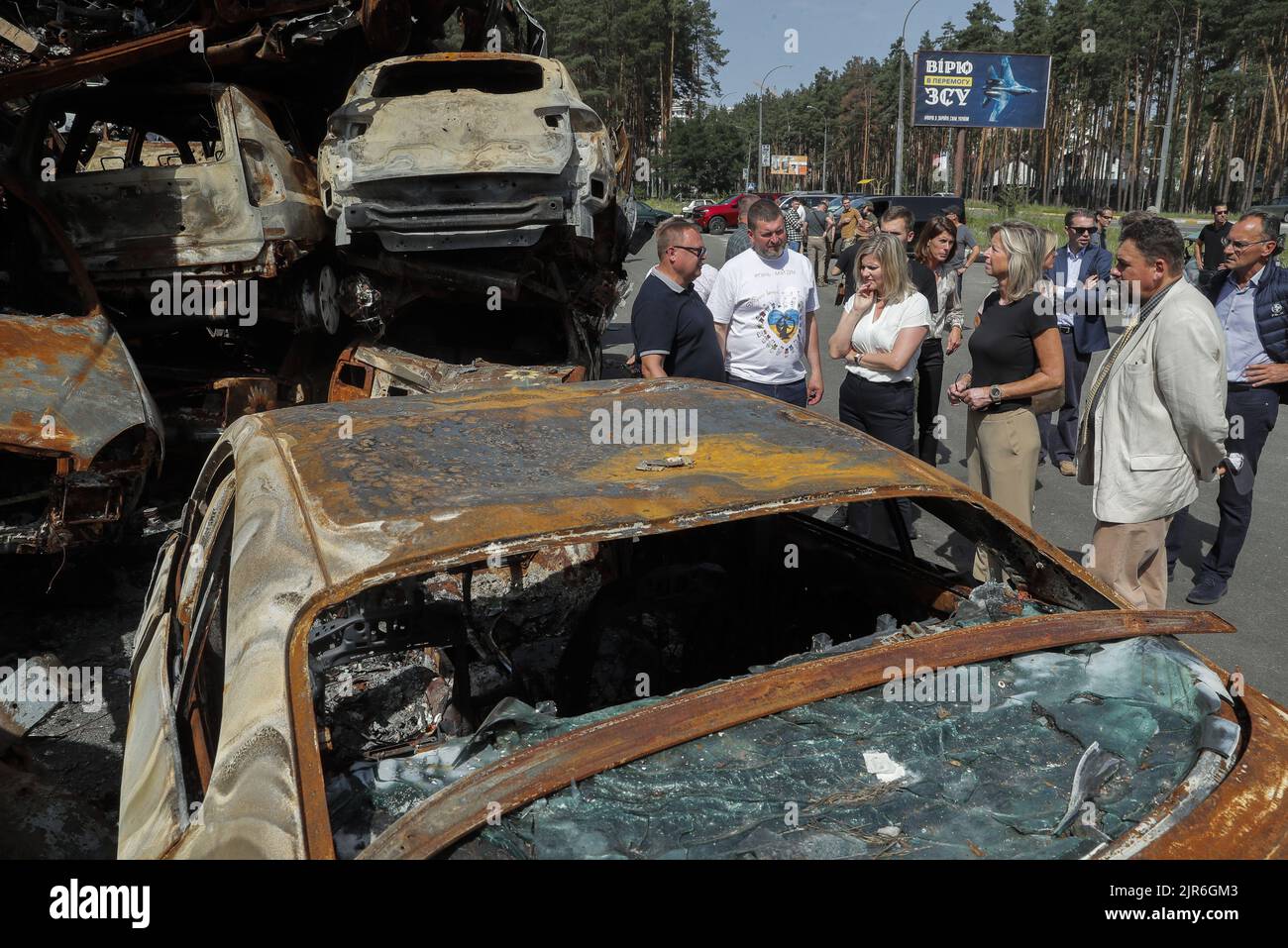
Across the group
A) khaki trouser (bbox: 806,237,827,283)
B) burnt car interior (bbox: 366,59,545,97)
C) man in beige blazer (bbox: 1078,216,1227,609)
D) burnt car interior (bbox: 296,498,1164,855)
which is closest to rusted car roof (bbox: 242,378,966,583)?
burnt car interior (bbox: 296,498,1164,855)

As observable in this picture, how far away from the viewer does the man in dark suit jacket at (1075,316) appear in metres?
6.59

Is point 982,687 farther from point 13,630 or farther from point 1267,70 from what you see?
point 1267,70

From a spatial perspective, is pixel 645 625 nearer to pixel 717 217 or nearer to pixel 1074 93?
pixel 717 217

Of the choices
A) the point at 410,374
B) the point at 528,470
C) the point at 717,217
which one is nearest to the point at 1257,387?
the point at 528,470

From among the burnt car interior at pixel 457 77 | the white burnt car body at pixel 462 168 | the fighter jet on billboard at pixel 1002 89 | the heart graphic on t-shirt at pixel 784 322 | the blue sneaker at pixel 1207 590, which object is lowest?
the blue sneaker at pixel 1207 590

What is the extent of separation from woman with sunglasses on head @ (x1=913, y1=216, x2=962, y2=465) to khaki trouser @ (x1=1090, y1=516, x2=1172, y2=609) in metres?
2.03

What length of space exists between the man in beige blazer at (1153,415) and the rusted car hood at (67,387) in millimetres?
4032

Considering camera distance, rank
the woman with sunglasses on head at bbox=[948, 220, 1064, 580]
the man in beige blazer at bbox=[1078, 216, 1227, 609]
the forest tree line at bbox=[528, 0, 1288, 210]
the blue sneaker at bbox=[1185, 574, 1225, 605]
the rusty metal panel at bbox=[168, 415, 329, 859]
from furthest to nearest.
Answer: the forest tree line at bbox=[528, 0, 1288, 210] < the blue sneaker at bbox=[1185, 574, 1225, 605] < the woman with sunglasses on head at bbox=[948, 220, 1064, 580] < the man in beige blazer at bbox=[1078, 216, 1227, 609] < the rusty metal panel at bbox=[168, 415, 329, 859]

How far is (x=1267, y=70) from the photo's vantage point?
137 feet

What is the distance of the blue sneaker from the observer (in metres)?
4.55

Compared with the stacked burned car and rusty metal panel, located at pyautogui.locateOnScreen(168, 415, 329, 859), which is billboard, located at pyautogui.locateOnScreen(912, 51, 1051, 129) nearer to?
the stacked burned car

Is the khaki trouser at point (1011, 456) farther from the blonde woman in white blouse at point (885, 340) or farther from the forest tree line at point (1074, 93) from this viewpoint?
the forest tree line at point (1074, 93)

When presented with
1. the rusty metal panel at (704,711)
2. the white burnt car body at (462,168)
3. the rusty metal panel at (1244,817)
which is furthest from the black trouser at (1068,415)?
the rusty metal panel at (1244,817)

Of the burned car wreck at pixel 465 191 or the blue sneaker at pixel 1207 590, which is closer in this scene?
the blue sneaker at pixel 1207 590
